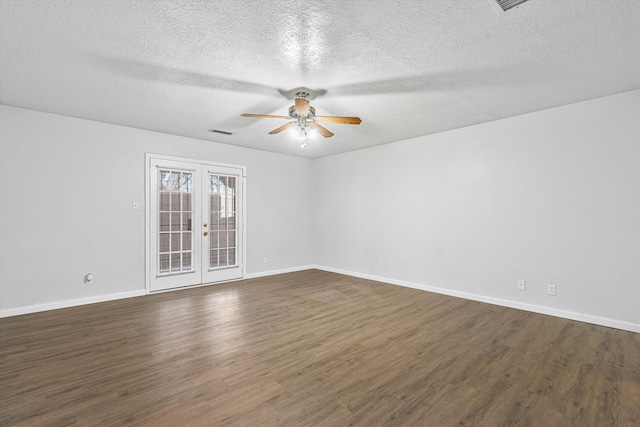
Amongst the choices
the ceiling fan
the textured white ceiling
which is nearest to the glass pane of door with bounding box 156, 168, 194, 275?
the textured white ceiling

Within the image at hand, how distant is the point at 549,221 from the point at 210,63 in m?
4.46

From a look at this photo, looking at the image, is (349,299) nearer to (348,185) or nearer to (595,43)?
(348,185)

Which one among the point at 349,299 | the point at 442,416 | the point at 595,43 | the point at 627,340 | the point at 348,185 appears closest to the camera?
the point at 442,416

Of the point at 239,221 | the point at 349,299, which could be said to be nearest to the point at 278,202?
the point at 239,221

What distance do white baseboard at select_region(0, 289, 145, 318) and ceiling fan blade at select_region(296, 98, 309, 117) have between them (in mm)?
3888

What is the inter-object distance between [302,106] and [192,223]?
322cm

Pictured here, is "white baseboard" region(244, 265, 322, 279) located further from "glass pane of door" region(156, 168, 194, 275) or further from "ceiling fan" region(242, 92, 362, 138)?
"ceiling fan" region(242, 92, 362, 138)

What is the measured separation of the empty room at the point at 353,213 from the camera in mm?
2068

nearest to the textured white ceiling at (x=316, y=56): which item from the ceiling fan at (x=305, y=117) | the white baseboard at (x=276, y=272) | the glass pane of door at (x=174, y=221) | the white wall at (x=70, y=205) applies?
the ceiling fan at (x=305, y=117)

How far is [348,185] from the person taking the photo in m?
6.47

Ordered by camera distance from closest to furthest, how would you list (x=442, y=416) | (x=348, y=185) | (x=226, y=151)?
(x=442, y=416) < (x=226, y=151) < (x=348, y=185)

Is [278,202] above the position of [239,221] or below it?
above

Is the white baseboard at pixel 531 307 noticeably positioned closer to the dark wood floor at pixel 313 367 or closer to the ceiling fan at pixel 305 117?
the dark wood floor at pixel 313 367

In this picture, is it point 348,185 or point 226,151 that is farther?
point 348,185
